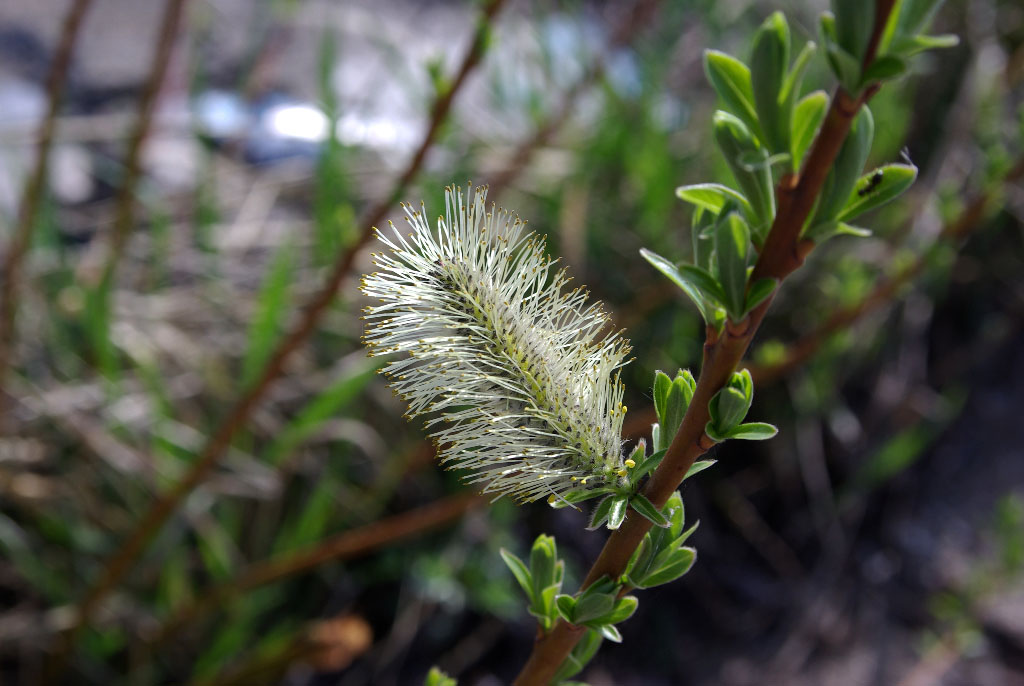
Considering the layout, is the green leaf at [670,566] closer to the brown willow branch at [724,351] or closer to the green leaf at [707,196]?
the brown willow branch at [724,351]

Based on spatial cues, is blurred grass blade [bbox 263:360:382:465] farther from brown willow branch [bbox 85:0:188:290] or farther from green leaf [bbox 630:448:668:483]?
green leaf [bbox 630:448:668:483]

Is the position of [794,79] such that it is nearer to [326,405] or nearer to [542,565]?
[542,565]

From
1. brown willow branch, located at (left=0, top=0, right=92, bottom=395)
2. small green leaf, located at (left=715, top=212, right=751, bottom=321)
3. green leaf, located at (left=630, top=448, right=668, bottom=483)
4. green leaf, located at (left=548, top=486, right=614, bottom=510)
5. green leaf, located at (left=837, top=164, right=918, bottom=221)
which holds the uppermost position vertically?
brown willow branch, located at (left=0, top=0, right=92, bottom=395)

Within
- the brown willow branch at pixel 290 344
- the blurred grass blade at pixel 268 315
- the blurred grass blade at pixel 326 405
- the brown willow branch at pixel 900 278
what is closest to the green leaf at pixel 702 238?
the brown willow branch at pixel 290 344

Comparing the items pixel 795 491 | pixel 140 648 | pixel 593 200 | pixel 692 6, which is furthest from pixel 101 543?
pixel 692 6

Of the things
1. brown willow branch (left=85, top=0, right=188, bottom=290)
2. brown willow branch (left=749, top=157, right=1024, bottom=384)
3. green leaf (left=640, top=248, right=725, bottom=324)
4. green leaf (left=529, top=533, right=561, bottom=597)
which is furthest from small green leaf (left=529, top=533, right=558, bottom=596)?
brown willow branch (left=85, top=0, right=188, bottom=290)

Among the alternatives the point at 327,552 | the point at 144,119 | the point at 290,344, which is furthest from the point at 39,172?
the point at 327,552

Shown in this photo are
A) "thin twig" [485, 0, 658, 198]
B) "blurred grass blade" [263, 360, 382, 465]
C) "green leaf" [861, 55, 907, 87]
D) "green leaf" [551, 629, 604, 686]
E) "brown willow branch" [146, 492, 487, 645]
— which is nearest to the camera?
"green leaf" [861, 55, 907, 87]
